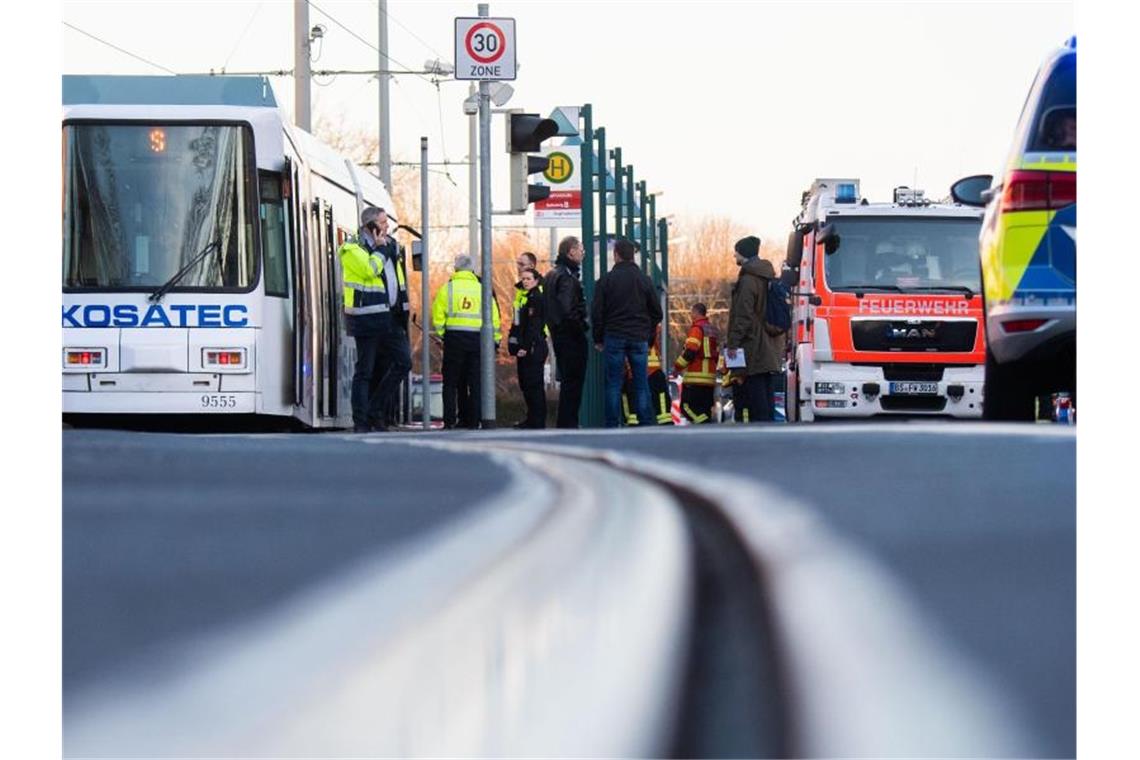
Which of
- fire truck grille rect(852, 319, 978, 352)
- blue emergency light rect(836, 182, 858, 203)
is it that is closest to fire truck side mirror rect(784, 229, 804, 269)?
blue emergency light rect(836, 182, 858, 203)

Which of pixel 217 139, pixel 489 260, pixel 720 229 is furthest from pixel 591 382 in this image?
pixel 720 229

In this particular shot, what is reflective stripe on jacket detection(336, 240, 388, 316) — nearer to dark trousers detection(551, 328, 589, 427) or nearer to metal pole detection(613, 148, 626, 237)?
dark trousers detection(551, 328, 589, 427)

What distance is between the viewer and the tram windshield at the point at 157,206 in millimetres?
16188

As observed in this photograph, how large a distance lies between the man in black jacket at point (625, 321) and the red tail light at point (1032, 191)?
1151 cm

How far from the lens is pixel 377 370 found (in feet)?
62.5

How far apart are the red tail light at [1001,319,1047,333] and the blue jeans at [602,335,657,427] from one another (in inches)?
470

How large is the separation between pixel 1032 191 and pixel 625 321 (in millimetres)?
12246

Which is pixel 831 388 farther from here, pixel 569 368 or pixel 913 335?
pixel 569 368

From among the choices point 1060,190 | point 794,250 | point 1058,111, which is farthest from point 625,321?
point 1058,111

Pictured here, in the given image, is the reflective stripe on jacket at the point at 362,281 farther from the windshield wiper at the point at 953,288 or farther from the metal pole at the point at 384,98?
the metal pole at the point at 384,98

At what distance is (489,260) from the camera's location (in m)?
19.2

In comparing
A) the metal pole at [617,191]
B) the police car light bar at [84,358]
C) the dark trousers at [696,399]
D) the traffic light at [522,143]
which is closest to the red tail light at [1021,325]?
the police car light bar at [84,358]
